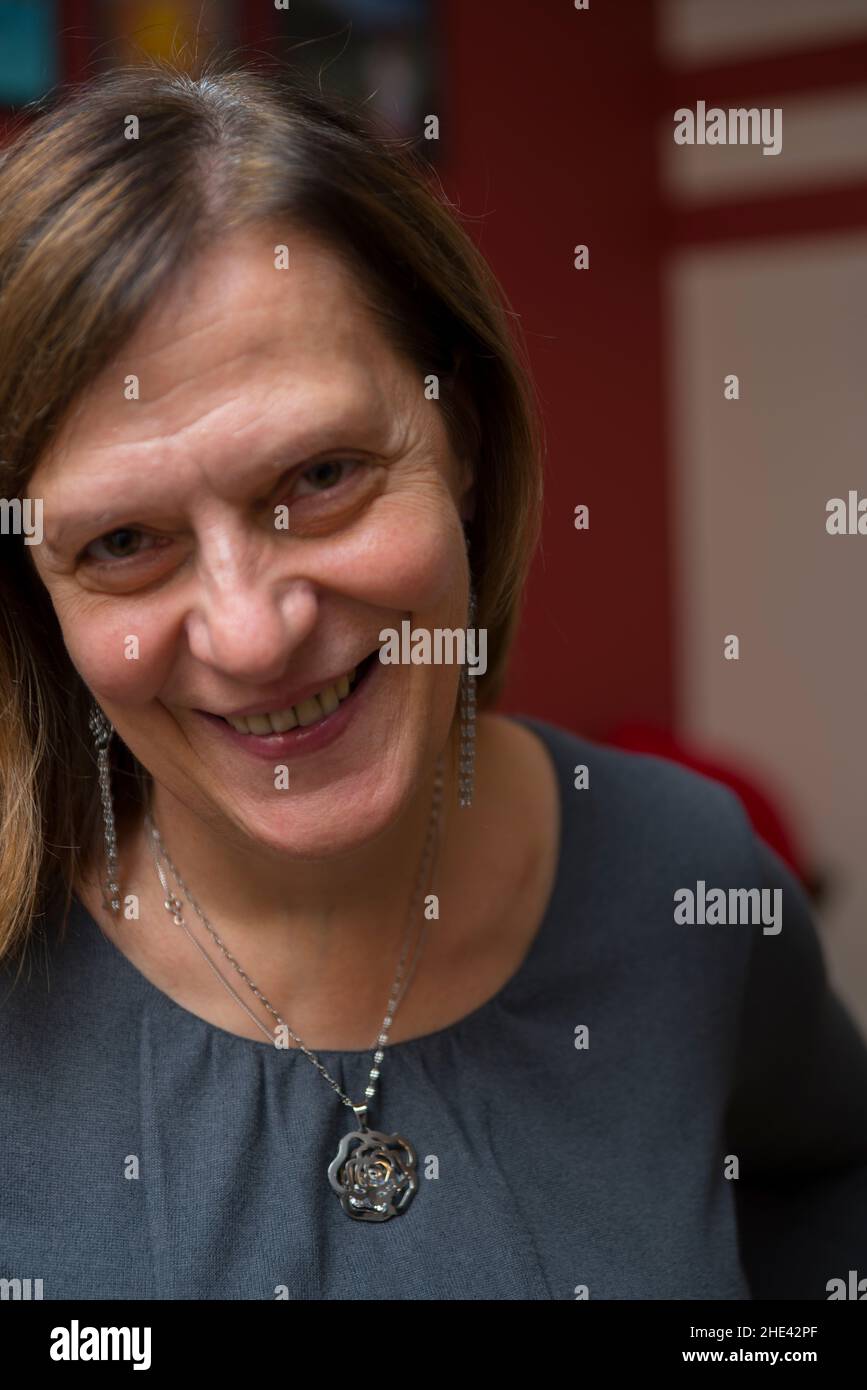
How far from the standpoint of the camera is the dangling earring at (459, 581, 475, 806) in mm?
1302

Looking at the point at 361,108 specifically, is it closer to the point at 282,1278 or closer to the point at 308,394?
the point at 308,394

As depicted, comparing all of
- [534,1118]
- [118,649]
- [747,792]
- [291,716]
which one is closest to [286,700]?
[291,716]

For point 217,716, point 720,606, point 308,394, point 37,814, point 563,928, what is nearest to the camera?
point 308,394

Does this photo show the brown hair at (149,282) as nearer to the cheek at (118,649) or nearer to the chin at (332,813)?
the cheek at (118,649)

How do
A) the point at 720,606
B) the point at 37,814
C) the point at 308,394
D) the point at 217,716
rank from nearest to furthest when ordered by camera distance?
the point at 308,394, the point at 217,716, the point at 37,814, the point at 720,606

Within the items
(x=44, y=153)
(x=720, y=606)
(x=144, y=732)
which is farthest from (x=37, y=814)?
(x=720, y=606)

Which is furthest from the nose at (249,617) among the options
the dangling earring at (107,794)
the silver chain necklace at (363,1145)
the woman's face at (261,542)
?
the silver chain necklace at (363,1145)

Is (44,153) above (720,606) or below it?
below

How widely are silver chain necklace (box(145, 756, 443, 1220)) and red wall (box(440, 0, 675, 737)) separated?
261 cm

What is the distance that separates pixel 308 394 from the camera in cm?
101

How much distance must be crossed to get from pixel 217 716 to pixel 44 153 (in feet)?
1.45

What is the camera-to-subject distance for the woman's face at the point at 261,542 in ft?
3.27

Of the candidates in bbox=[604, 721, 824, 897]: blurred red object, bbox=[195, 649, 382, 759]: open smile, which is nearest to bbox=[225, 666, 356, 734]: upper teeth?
bbox=[195, 649, 382, 759]: open smile

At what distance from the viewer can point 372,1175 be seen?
1.18 m
